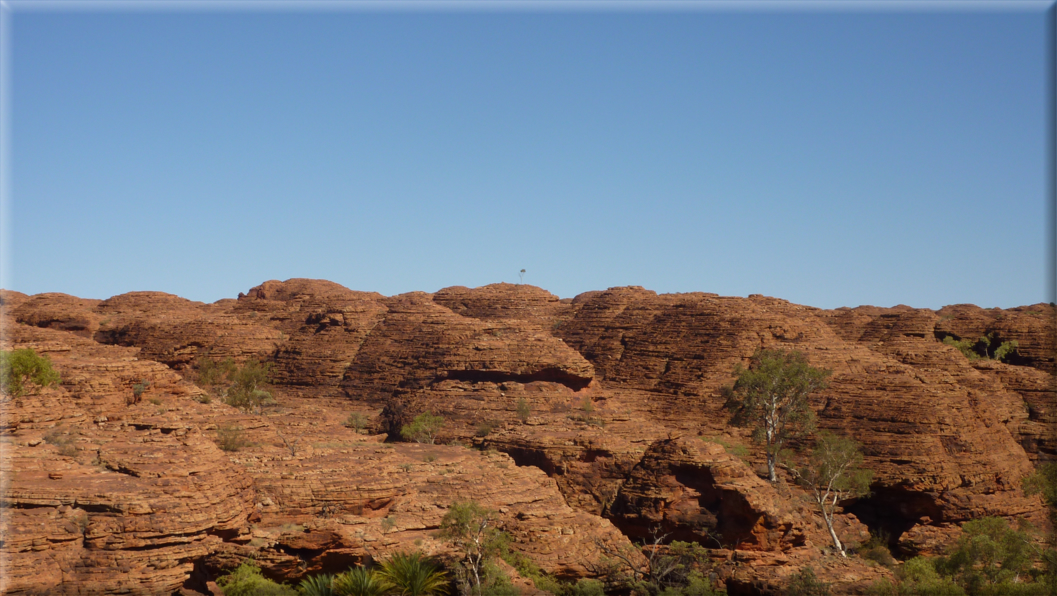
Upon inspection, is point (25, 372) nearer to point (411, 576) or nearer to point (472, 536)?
point (411, 576)

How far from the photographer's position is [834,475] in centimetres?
3816

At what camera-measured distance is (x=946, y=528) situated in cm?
3872

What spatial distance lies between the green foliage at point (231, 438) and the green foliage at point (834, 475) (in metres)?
20.9

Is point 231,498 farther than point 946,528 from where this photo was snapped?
No

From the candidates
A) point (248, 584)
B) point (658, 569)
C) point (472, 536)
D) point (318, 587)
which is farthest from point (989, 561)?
point (248, 584)

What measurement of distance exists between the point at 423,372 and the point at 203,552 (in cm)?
2988

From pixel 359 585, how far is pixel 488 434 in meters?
17.5

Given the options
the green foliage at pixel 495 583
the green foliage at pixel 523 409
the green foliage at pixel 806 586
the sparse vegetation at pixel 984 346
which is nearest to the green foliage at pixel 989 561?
the green foliage at pixel 806 586

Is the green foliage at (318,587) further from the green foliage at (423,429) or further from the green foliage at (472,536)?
the green foliage at (423,429)

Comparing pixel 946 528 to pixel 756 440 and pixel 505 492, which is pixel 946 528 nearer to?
pixel 756 440

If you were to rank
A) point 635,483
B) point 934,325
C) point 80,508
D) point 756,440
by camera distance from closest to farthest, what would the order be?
point 80,508
point 635,483
point 756,440
point 934,325

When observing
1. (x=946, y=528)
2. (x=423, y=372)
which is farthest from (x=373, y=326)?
(x=946, y=528)

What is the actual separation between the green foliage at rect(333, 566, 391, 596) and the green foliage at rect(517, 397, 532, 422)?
1973cm

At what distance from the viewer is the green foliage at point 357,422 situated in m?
47.4
